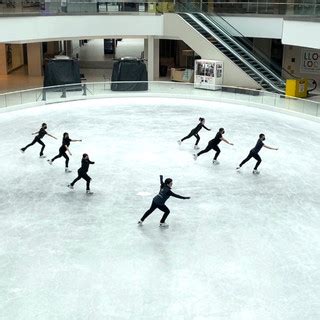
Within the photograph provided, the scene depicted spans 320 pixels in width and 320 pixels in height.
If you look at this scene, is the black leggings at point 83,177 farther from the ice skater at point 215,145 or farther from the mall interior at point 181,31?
the mall interior at point 181,31

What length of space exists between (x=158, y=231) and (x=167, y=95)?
15780 mm

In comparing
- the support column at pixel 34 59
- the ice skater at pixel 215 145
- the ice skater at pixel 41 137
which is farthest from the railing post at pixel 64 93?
the ice skater at pixel 215 145

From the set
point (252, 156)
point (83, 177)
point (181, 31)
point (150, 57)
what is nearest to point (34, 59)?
point (150, 57)

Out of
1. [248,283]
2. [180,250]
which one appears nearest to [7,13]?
[180,250]

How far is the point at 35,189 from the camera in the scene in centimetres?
1374

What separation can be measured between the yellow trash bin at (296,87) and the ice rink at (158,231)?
612 cm

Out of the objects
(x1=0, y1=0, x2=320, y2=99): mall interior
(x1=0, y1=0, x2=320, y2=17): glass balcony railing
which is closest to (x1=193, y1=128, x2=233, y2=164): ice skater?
(x1=0, y1=0, x2=320, y2=17): glass balcony railing

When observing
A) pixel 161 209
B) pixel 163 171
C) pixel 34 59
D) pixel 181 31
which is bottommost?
pixel 163 171

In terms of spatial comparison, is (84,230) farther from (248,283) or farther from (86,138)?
(86,138)

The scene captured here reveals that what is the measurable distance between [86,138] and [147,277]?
1001cm

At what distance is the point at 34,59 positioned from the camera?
32469 mm

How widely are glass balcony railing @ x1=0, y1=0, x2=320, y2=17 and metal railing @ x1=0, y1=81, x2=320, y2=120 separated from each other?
423 cm

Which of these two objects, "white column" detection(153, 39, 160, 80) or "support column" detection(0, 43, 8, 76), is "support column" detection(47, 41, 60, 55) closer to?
"support column" detection(0, 43, 8, 76)

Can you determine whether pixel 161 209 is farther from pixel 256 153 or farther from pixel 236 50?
pixel 236 50
